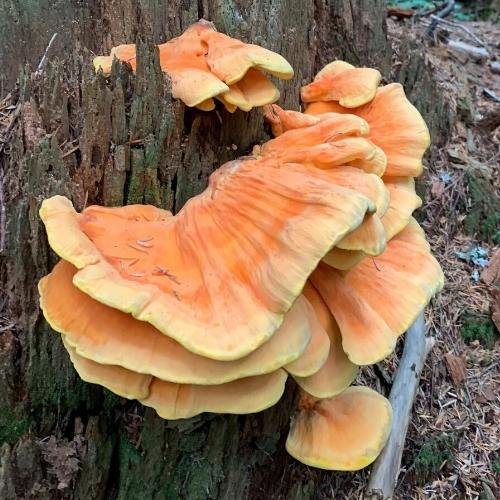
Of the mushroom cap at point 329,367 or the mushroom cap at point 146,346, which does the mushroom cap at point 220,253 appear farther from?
the mushroom cap at point 329,367

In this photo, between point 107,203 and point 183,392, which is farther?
point 107,203

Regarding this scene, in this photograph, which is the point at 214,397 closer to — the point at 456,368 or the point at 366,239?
the point at 366,239

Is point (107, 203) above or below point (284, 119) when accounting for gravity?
below

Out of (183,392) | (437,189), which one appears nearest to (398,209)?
(183,392)

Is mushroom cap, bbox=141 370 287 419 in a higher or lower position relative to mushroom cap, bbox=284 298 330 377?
lower

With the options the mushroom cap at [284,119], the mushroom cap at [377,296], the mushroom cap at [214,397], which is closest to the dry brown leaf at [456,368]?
the mushroom cap at [377,296]

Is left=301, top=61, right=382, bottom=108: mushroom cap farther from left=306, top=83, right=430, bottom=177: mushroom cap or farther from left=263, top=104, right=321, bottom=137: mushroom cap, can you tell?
left=263, top=104, right=321, bottom=137: mushroom cap

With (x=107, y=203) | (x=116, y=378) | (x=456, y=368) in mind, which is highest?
(x=107, y=203)

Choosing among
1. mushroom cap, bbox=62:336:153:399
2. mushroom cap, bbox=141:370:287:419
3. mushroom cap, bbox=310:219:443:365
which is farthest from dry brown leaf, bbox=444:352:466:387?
mushroom cap, bbox=62:336:153:399
